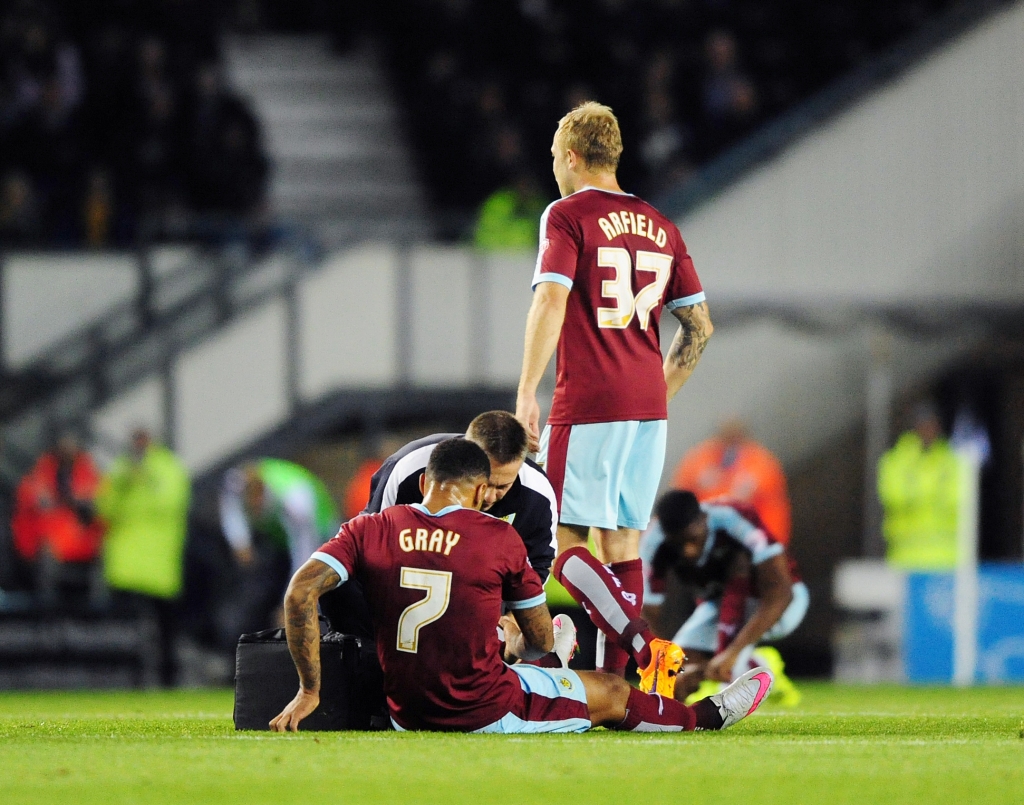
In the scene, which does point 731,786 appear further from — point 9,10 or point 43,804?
point 9,10

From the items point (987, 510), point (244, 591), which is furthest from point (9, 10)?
point (987, 510)

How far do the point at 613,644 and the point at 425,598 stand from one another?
1.01 metres

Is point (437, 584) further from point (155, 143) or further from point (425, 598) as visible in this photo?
point (155, 143)

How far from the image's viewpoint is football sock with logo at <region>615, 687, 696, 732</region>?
23.7 ft

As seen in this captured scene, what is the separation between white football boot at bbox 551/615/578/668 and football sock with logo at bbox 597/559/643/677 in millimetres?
113

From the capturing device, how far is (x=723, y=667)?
9383 millimetres

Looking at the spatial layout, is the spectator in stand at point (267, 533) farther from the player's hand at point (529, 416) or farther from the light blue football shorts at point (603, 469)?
the player's hand at point (529, 416)

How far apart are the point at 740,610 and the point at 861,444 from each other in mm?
7780

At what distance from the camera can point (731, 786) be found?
546 cm

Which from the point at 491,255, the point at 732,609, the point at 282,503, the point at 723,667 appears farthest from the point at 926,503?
the point at 723,667

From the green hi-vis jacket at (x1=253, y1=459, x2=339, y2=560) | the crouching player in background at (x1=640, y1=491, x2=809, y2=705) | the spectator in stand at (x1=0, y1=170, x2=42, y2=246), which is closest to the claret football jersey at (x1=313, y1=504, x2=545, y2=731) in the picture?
the crouching player in background at (x1=640, y1=491, x2=809, y2=705)

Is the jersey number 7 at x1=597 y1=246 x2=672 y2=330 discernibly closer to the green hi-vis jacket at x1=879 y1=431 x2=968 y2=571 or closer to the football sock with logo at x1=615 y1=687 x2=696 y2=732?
the football sock with logo at x1=615 y1=687 x2=696 y2=732

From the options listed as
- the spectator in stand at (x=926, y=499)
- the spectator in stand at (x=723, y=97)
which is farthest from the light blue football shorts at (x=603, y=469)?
the spectator in stand at (x=723, y=97)

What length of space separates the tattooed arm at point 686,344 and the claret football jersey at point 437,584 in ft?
4.29
